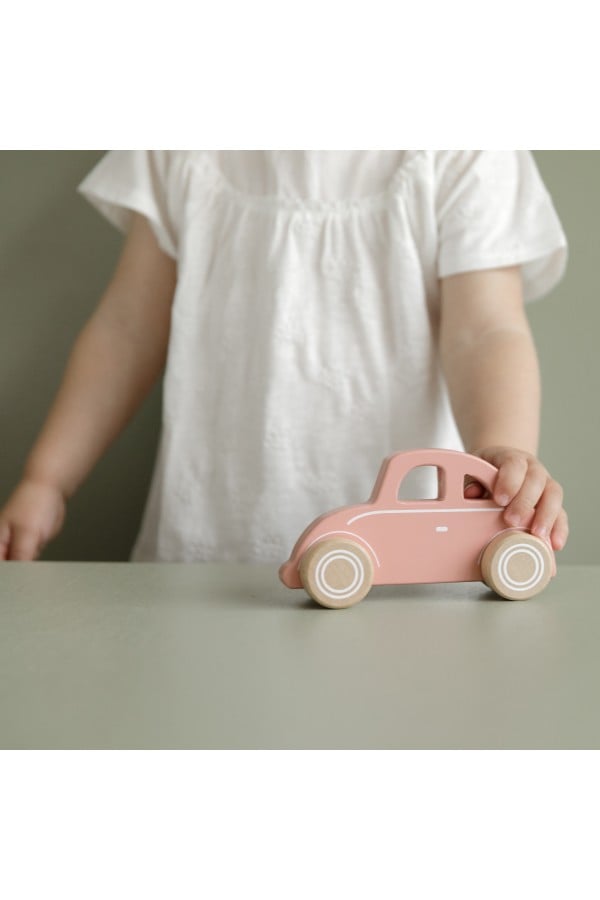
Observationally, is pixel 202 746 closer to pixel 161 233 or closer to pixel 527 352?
pixel 527 352

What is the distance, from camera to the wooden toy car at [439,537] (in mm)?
562

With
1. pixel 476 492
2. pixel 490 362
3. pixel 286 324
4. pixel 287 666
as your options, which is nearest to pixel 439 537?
pixel 476 492

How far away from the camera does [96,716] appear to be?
0.38m

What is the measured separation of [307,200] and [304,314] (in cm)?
11

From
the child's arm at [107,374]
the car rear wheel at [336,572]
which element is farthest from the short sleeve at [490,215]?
the car rear wheel at [336,572]

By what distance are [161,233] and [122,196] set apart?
0.05 metres

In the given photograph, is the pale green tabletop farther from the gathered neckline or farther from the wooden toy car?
the gathered neckline

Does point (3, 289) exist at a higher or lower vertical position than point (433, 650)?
higher

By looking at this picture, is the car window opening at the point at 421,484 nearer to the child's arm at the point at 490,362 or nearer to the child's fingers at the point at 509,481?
the child's arm at the point at 490,362

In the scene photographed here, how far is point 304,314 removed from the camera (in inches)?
37.8

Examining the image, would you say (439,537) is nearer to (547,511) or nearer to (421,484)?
(547,511)

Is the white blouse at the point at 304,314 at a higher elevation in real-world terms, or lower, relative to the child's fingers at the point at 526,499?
higher

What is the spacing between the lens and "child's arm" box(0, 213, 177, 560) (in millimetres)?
949
